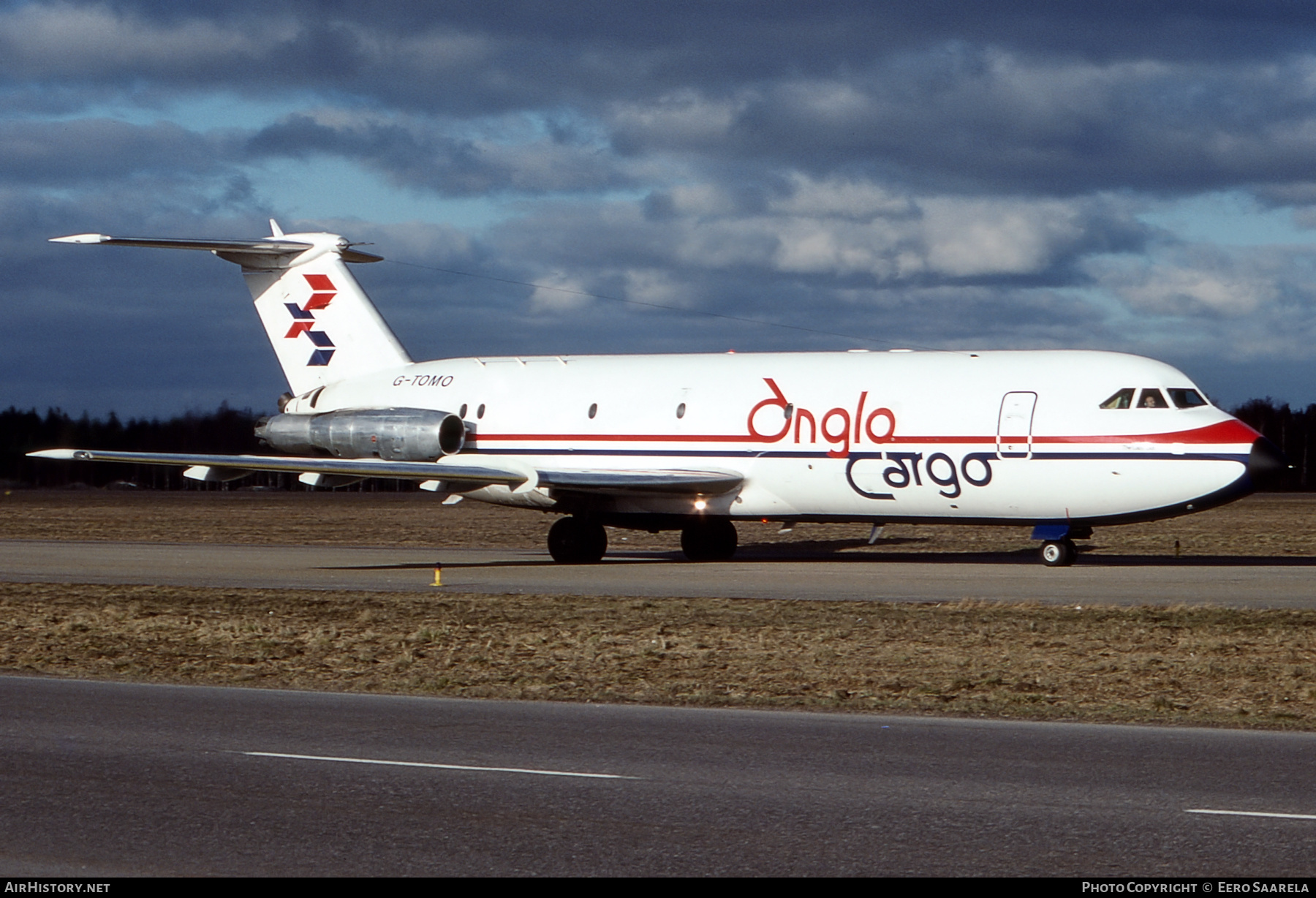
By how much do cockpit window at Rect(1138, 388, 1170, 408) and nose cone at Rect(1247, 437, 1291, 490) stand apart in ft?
5.30

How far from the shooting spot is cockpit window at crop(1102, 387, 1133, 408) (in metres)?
26.5

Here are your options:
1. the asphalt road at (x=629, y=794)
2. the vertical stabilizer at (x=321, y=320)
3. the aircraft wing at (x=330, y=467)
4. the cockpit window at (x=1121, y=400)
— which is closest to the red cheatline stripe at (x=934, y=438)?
the cockpit window at (x=1121, y=400)

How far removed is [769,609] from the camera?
69.2 ft

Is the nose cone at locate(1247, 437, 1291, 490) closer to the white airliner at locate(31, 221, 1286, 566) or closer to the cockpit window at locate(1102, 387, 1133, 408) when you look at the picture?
the white airliner at locate(31, 221, 1286, 566)

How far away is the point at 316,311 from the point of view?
3547 centimetres

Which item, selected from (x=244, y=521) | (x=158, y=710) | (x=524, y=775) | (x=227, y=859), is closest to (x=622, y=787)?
(x=524, y=775)

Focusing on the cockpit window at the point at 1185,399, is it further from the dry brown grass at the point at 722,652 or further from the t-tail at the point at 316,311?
the t-tail at the point at 316,311

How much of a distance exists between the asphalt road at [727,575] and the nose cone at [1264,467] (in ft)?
5.23

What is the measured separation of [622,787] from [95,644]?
1134cm

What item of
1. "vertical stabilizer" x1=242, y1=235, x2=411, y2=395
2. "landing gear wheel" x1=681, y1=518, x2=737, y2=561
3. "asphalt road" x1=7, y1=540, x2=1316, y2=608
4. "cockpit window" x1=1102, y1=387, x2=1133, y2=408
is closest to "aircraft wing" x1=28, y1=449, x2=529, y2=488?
"asphalt road" x1=7, y1=540, x2=1316, y2=608

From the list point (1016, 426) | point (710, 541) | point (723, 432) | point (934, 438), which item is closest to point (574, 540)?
point (710, 541)

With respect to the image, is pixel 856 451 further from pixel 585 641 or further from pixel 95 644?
pixel 95 644

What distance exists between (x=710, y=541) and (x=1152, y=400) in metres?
10.1
